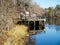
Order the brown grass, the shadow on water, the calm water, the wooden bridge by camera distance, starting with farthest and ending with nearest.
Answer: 1. the wooden bridge
2. the calm water
3. the shadow on water
4. the brown grass

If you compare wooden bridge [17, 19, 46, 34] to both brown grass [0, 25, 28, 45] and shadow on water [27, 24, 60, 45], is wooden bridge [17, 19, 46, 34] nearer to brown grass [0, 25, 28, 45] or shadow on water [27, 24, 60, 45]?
shadow on water [27, 24, 60, 45]

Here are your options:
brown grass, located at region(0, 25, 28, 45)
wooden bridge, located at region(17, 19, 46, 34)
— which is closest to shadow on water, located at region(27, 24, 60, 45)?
brown grass, located at region(0, 25, 28, 45)

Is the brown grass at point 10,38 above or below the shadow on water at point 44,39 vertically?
above

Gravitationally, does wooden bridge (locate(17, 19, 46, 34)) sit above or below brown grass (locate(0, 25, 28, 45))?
below

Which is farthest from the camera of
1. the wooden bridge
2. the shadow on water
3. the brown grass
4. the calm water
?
the wooden bridge

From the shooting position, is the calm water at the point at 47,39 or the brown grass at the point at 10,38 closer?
the brown grass at the point at 10,38

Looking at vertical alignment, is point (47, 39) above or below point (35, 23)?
below

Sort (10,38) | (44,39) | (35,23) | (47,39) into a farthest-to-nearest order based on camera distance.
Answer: (35,23) → (47,39) → (44,39) → (10,38)

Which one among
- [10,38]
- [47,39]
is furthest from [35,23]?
[10,38]

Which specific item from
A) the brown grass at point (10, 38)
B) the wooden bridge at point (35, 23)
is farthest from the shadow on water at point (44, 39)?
the wooden bridge at point (35, 23)

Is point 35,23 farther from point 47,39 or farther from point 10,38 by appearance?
point 10,38

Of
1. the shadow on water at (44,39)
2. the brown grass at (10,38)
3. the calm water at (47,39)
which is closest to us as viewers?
the brown grass at (10,38)

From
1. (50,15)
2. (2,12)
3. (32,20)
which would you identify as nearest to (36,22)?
(32,20)

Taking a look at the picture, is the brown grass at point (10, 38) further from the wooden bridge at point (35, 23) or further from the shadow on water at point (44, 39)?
the wooden bridge at point (35, 23)
